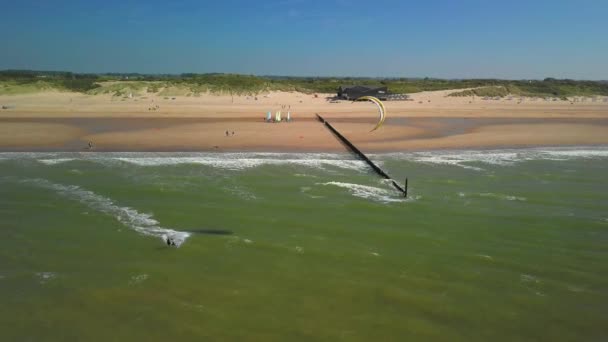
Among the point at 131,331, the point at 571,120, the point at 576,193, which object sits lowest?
the point at 131,331

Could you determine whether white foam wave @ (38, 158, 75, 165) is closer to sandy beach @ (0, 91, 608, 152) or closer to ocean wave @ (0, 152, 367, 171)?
ocean wave @ (0, 152, 367, 171)

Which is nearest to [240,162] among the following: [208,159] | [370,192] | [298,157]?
[208,159]

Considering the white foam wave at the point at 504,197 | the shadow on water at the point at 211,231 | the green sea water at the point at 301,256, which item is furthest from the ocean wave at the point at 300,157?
the shadow on water at the point at 211,231

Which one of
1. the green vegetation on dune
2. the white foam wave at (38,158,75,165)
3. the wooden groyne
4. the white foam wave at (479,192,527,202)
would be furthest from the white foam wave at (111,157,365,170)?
the green vegetation on dune

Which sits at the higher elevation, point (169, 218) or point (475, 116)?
point (475, 116)

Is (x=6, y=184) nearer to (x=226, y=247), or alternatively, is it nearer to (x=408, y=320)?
(x=226, y=247)

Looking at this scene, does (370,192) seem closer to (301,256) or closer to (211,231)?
(301,256)

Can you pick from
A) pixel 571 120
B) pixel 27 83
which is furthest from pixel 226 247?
pixel 27 83

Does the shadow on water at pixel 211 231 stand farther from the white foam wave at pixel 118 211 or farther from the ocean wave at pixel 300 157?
the ocean wave at pixel 300 157
